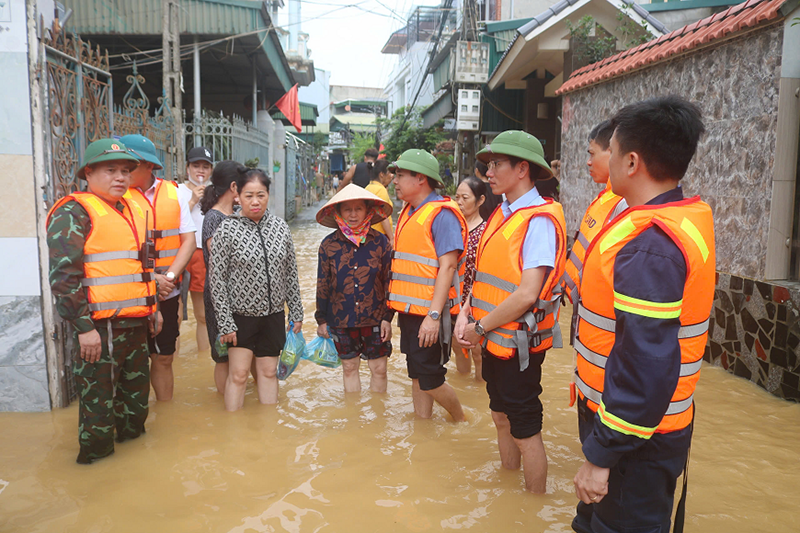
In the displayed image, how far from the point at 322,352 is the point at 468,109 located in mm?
10302

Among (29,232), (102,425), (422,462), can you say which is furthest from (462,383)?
(29,232)

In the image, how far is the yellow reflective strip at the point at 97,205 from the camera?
142 inches

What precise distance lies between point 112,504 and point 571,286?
2.73 meters

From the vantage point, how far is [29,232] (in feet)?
13.9

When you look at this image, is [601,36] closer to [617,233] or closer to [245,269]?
[245,269]

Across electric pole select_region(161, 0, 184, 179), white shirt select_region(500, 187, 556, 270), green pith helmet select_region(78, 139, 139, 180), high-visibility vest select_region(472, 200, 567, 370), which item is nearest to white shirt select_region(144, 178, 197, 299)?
green pith helmet select_region(78, 139, 139, 180)

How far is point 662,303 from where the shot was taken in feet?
5.77

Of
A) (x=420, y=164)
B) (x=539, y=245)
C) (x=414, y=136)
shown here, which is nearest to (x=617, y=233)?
(x=539, y=245)

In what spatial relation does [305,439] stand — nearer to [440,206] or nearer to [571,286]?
[440,206]

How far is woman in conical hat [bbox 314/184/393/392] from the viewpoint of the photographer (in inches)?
180

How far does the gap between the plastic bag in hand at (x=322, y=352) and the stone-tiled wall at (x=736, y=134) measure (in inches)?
140

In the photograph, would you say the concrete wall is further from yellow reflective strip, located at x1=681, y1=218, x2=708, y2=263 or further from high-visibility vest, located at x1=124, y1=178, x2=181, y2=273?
yellow reflective strip, located at x1=681, y1=218, x2=708, y2=263

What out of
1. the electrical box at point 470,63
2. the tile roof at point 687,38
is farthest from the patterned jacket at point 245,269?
the electrical box at point 470,63

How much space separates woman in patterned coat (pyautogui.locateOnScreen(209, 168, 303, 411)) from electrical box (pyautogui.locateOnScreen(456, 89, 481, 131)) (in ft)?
32.7
